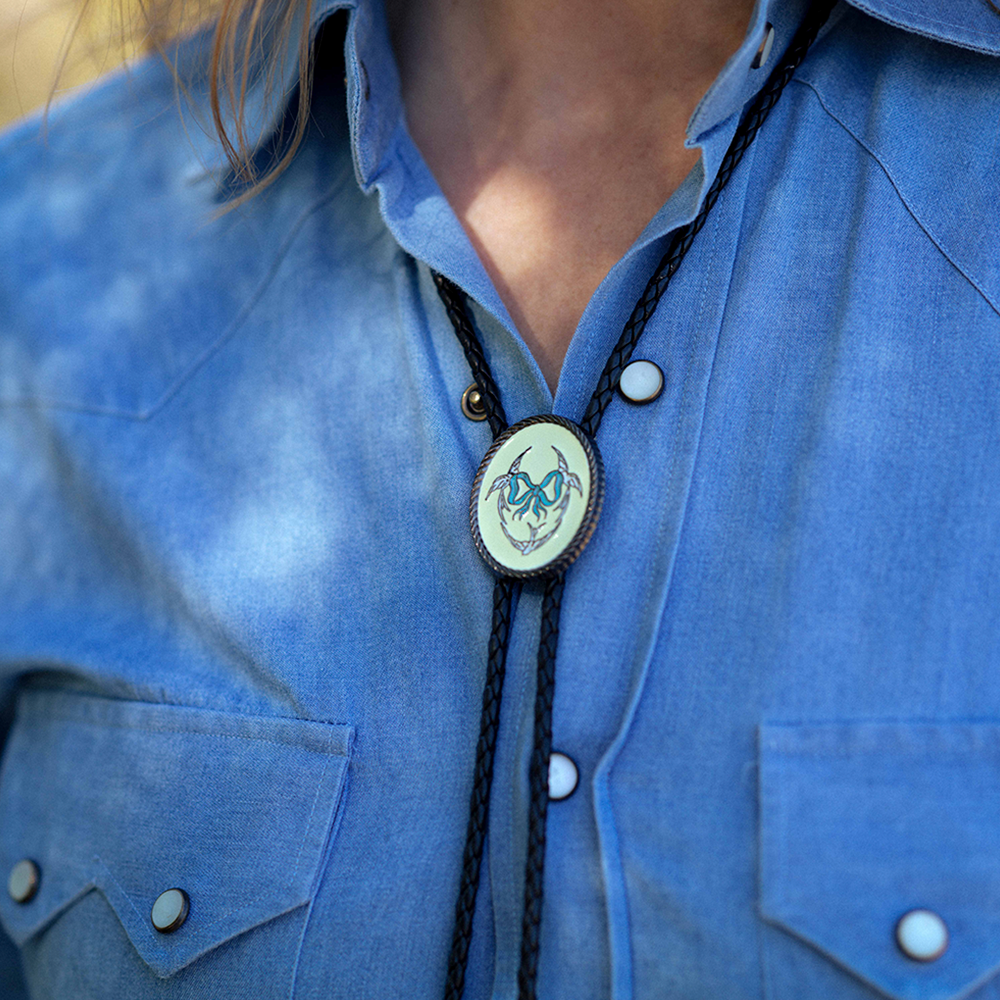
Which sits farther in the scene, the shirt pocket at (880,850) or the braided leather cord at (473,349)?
the braided leather cord at (473,349)

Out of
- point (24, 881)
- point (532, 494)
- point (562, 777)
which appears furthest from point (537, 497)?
point (24, 881)

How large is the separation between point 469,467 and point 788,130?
0.52 meters

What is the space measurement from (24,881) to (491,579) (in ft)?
2.39

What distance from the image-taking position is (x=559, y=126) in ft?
3.93

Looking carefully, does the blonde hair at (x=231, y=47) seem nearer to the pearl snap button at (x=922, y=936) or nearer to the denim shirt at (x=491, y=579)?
the denim shirt at (x=491, y=579)

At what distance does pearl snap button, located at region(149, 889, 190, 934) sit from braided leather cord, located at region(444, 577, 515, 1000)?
322mm

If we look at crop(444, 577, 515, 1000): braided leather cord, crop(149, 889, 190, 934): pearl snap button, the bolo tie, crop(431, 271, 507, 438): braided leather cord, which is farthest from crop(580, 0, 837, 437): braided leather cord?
crop(149, 889, 190, 934): pearl snap button

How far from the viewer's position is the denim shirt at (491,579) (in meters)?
0.80

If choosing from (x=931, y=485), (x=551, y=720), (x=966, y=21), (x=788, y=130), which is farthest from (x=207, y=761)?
(x=966, y=21)

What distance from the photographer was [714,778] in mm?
828

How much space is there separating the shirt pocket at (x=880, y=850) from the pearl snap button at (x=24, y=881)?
90 centimetres

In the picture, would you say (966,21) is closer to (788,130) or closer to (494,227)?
(788,130)

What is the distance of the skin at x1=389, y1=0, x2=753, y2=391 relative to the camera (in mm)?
1121

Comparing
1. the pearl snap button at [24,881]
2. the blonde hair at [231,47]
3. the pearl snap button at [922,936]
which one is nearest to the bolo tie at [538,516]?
the pearl snap button at [922,936]
